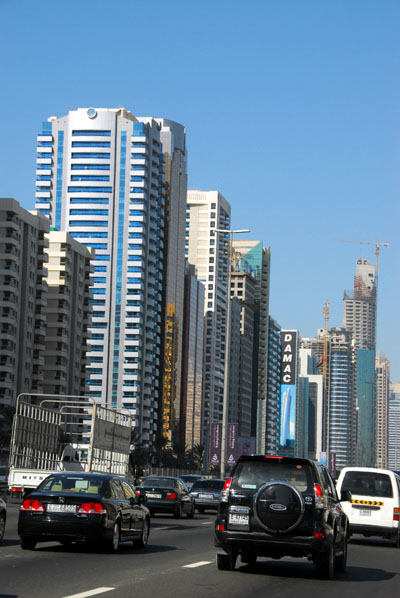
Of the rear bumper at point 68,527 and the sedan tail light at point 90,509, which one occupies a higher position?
the sedan tail light at point 90,509

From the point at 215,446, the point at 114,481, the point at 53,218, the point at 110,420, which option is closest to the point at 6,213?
the point at 53,218

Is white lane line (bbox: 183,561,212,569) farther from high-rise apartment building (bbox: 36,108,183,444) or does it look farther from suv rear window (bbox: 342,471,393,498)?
high-rise apartment building (bbox: 36,108,183,444)

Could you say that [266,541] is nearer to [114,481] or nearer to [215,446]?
[114,481]

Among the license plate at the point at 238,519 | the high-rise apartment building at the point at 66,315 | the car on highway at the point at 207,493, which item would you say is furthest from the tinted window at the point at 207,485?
the high-rise apartment building at the point at 66,315

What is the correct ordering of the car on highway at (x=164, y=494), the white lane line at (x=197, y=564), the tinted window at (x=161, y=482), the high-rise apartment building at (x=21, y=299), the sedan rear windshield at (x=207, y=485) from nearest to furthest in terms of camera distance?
the white lane line at (x=197, y=564)
the car on highway at (x=164, y=494)
the tinted window at (x=161, y=482)
the sedan rear windshield at (x=207, y=485)
the high-rise apartment building at (x=21, y=299)

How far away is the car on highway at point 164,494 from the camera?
33.3 m

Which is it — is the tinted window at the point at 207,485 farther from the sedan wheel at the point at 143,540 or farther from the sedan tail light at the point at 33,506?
the sedan tail light at the point at 33,506

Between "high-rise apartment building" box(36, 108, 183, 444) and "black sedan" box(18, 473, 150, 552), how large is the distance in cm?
15331

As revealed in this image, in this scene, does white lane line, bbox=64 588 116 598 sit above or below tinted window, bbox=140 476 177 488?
below

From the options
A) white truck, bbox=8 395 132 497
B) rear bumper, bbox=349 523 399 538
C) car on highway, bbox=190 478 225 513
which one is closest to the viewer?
rear bumper, bbox=349 523 399 538

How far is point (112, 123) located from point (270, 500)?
159 meters

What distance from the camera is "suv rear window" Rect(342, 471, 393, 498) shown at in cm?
2511

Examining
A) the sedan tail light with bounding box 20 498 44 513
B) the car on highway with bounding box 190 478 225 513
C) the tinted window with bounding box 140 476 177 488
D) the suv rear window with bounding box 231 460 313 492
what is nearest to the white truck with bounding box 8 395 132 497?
the tinted window with bounding box 140 476 177 488

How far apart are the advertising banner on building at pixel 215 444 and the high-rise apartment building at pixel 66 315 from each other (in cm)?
6345
